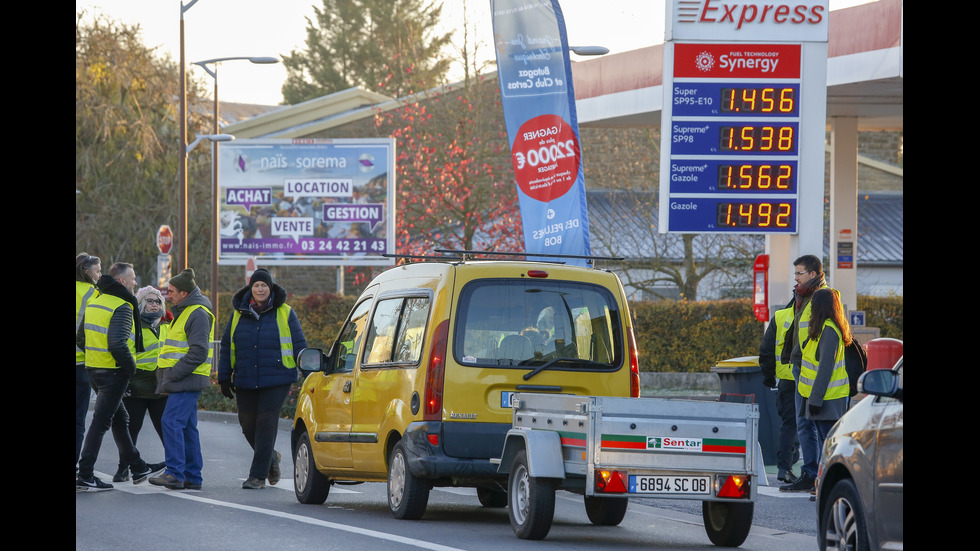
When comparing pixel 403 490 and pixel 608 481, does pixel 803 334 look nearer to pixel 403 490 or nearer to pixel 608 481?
pixel 608 481

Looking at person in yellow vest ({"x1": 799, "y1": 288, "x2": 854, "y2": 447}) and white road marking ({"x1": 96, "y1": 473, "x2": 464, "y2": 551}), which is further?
person in yellow vest ({"x1": 799, "y1": 288, "x2": 854, "y2": 447})

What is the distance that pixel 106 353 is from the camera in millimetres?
12172

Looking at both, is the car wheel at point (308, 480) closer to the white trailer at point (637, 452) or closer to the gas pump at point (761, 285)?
the white trailer at point (637, 452)

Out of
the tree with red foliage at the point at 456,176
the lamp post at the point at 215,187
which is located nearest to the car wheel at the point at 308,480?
the lamp post at the point at 215,187

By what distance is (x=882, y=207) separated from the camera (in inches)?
1924

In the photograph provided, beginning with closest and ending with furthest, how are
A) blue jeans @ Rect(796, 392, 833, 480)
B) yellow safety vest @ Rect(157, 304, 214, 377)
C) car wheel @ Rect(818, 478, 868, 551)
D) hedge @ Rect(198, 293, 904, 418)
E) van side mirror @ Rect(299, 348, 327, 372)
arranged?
car wheel @ Rect(818, 478, 868, 551)
van side mirror @ Rect(299, 348, 327, 372)
blue jeans @ Rect(796, 392, 833, 480)
yellow safety vest @ Rect(157, 304, 214, 377)
hedge @ Rect(198, 293, 904, 418)

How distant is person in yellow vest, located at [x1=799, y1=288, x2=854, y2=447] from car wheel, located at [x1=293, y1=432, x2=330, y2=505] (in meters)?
3.95

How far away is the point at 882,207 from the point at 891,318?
74.4ft

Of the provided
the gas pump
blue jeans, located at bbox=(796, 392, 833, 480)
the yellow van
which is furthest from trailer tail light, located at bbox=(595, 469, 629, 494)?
the gas pump

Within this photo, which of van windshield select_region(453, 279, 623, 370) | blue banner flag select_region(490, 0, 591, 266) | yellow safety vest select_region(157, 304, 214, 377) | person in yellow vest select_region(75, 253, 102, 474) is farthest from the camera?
blue banner flag select_region(490, 0, 591, 266)

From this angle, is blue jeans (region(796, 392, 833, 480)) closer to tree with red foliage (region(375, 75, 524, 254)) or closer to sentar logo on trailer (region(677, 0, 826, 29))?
sentar logo on trailer (region(677, 0, 826, 29))

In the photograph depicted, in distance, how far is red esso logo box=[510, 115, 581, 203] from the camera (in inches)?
627
